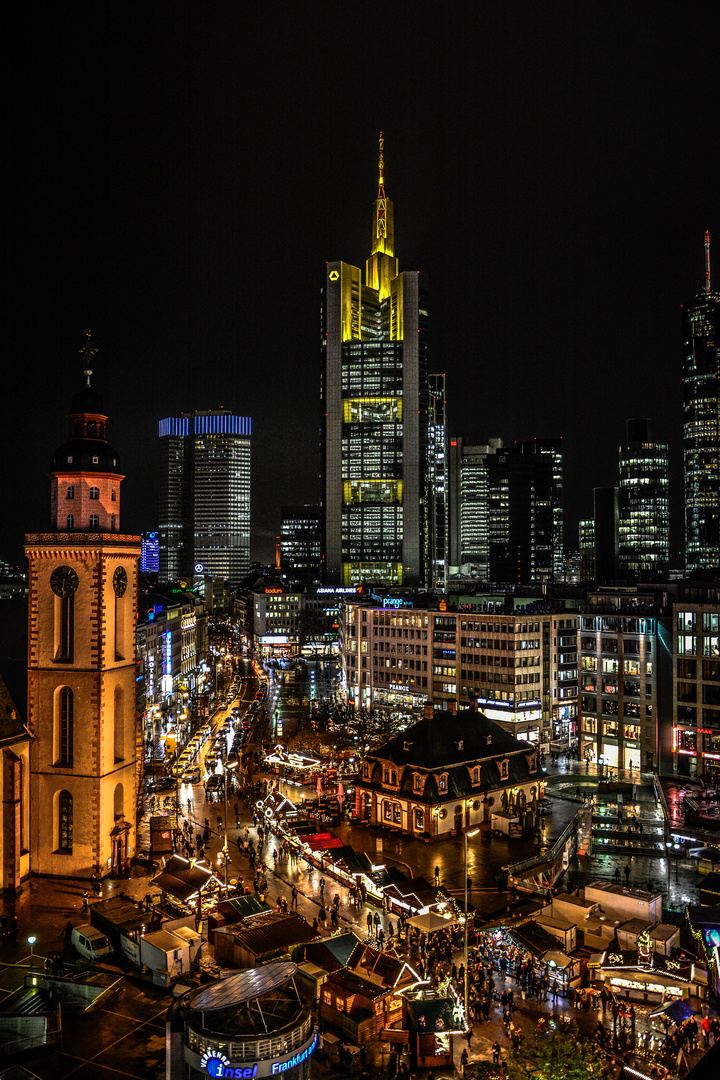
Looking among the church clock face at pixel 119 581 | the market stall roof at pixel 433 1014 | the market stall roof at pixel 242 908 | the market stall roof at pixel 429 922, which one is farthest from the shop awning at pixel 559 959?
the church clock face at pixel 119 581

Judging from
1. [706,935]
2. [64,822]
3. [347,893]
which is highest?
[64,822]

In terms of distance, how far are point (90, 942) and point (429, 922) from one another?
1278 cm

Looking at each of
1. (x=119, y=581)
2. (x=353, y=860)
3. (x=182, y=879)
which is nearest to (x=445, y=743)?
(x=353, y=860)

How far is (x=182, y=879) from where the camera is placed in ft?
113

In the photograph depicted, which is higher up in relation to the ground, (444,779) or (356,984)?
(444,779)

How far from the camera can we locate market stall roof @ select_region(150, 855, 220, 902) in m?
33.6

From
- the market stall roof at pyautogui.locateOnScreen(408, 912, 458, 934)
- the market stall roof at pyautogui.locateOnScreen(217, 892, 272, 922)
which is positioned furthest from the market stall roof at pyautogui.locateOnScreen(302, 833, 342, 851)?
the market stall roof at pyautogui.locateOnScreen(408, 912, 458, 934)

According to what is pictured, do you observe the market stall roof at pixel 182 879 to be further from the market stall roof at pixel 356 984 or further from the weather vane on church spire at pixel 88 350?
the weather vane on church spire at pixel 88 350

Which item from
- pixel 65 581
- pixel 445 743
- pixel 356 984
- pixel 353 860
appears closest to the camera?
pixel 356 984

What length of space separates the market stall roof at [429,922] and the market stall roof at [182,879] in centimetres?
905

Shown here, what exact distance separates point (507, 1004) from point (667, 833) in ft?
80.0

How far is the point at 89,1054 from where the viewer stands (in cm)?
2280

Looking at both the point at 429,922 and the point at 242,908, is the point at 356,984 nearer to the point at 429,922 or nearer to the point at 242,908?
the point at 429,922

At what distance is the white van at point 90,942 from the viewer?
28.2 metres
